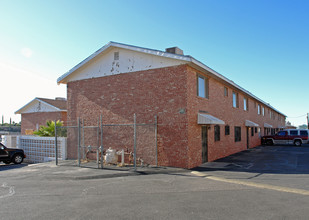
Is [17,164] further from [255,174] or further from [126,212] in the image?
[255,174]

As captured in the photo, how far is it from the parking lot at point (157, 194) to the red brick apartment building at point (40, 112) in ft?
54.3

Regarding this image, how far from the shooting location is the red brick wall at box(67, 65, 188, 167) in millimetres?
11328

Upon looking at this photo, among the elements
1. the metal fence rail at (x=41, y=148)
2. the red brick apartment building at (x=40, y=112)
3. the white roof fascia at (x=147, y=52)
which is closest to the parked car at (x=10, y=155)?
the metal fence rail at (x=41, y=148)

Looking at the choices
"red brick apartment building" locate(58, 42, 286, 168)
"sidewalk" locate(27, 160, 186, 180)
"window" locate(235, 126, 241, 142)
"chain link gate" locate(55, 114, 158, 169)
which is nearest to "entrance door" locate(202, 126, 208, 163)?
"red brick apartment building" locate(58, 42, 286, 168)

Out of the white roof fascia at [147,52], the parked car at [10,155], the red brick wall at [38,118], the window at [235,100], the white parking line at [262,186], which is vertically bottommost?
the white parking line at [262,186]

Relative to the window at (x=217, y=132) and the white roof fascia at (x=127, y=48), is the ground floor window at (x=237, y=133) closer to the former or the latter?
the window at (x=217, y=132)

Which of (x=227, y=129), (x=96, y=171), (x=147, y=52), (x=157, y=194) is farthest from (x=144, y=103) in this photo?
(x=227, y=129)

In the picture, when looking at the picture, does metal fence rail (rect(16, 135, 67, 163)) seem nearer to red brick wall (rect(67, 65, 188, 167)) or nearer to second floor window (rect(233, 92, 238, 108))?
red brick wall (rect(67, 65, 188, 167))

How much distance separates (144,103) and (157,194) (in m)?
5.95

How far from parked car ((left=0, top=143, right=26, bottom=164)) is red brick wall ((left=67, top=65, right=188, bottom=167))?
3.28m

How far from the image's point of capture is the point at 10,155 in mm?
14758

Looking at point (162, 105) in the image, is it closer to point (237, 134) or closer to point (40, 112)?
point (237, 134)

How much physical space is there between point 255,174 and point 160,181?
4.12 m

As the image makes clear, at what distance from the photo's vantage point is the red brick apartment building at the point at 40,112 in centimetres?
2684
